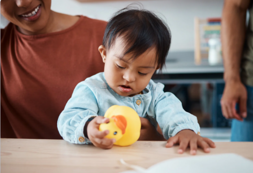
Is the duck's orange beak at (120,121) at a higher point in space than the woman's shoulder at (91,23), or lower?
lower

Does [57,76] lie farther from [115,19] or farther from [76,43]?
[115,19]

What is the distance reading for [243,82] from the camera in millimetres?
1156

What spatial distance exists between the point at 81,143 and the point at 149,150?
0.60ft

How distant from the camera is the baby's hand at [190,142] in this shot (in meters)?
0.56

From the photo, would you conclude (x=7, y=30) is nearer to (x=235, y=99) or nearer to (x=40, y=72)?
(x=40, y=72)

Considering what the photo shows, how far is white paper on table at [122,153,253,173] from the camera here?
42 centimetres

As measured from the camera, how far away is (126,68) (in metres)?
0.70

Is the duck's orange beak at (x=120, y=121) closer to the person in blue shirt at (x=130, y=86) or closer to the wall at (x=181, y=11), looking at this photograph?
the person in blue shirt at (x=130, y=86)

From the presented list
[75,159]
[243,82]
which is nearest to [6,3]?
[75,159]

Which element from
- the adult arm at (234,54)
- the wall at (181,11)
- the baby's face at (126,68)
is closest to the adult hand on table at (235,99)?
the adult arm at (234,54)

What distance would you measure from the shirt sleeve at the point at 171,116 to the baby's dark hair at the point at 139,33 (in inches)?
4.7

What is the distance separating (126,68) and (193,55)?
2.18m

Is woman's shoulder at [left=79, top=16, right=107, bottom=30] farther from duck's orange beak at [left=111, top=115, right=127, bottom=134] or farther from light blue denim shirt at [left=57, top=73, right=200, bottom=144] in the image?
duck's orange beak at [left=111, top=115, right=127, bottom=134]

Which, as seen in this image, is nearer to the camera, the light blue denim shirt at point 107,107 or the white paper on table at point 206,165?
the white paper on table at point 206,165
